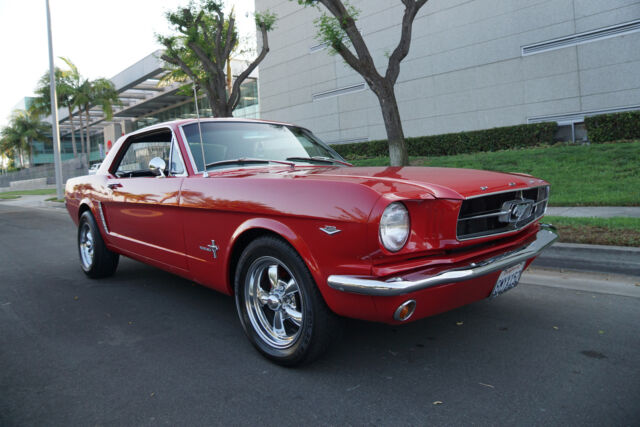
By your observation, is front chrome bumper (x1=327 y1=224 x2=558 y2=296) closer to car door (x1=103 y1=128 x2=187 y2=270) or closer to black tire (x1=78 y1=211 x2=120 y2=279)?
car door (x1=103 y1=128 x2=187 y2=270)

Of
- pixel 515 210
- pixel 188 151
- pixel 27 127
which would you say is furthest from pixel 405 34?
pixel 27 127

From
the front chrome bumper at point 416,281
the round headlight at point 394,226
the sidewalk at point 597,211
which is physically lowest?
the sidewalk at point 597,211

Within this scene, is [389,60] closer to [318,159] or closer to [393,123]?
[393,123]

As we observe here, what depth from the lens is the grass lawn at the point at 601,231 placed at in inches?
196

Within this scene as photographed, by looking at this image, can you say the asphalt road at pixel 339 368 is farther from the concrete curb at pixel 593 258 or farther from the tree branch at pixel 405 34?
the tree branch at pixel 405 34

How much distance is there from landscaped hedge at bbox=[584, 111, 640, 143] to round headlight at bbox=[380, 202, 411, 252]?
12507mm

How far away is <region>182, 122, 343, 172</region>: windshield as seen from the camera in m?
3.61

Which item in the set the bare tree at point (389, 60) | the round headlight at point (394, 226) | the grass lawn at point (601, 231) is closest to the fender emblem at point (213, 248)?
the round headlight at point (394, 226)

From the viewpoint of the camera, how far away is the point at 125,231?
438 cm

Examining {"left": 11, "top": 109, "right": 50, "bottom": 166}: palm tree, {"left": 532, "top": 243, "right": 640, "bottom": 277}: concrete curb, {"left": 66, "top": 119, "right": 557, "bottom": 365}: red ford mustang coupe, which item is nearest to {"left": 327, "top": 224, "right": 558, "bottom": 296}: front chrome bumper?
{"left": 66, "top": 119, "right": 557, "bottom": 365}: red ford mustang coupe

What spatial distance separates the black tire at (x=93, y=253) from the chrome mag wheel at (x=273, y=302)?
8.75 ft

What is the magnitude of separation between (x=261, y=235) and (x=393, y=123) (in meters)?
8.28

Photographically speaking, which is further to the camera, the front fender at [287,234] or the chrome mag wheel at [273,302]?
the chrome mag wheel at [273,302]

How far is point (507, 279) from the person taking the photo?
2816mm
